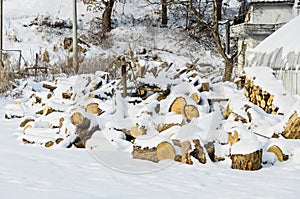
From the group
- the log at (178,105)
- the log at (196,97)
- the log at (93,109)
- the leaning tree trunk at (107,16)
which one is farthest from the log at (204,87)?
the leaning tree trunk at (107,16)

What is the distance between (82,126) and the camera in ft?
20.6

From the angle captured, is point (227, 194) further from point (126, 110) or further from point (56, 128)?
point (56, 128)

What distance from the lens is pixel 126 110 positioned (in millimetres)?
6746

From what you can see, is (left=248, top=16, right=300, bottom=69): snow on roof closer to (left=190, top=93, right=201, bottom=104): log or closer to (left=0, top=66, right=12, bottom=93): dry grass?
(left=190, top=93, right=201, bottom=104): log

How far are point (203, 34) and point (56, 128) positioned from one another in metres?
16.4

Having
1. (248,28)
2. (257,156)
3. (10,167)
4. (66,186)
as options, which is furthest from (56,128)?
(248,28)

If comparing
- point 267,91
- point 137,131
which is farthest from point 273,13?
point 137,131

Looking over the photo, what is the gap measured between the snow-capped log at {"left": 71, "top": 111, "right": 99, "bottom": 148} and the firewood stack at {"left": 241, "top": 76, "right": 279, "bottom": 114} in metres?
2.66

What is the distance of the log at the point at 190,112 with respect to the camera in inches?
259

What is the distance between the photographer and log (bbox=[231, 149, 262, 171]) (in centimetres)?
505

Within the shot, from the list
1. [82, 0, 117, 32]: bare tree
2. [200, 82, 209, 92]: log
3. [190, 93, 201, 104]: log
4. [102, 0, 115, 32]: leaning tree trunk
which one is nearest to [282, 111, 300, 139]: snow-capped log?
[190, 93, 201, 104]: log

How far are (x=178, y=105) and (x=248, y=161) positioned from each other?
5.89ft

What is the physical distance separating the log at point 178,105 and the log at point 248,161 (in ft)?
5.41

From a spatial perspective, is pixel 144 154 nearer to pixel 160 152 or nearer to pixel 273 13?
pixel 160 152
